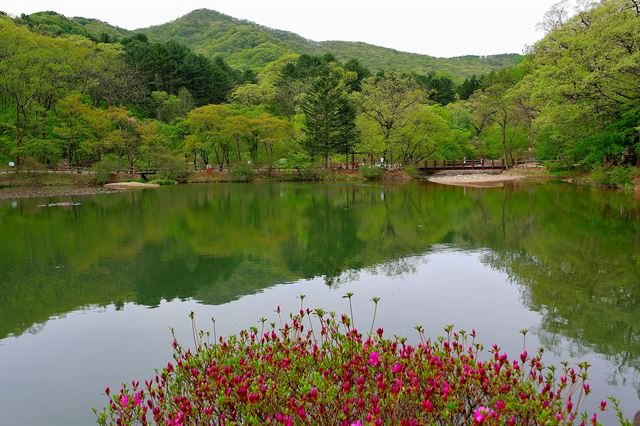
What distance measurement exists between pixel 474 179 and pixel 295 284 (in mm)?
38956

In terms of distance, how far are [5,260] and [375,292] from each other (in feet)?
37.8

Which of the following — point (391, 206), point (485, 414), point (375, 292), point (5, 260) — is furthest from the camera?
point (391, 206)

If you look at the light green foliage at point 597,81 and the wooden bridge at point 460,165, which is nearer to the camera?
the light green foliage at point 597,81

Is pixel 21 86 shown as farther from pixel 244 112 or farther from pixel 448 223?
pixel 448 223

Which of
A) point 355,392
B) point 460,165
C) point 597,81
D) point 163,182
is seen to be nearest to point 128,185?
point 163,182

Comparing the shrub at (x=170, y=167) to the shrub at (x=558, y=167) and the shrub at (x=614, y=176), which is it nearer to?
the shrub at (x=558, y=167)

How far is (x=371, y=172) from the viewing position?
5019 centimetres

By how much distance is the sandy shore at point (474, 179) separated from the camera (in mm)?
43438

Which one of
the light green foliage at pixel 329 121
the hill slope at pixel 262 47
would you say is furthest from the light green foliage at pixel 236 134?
the hill slope at pixel 262 47

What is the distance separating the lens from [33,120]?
148 feet

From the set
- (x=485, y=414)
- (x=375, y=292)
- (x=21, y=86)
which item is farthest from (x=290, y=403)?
(x=21, y=86)

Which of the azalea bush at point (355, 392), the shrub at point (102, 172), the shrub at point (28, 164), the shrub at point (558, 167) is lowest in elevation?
the azalea bush at point (355, 392)

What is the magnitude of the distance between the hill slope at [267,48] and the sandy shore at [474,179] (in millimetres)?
92917

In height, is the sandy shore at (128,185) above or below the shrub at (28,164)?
below
